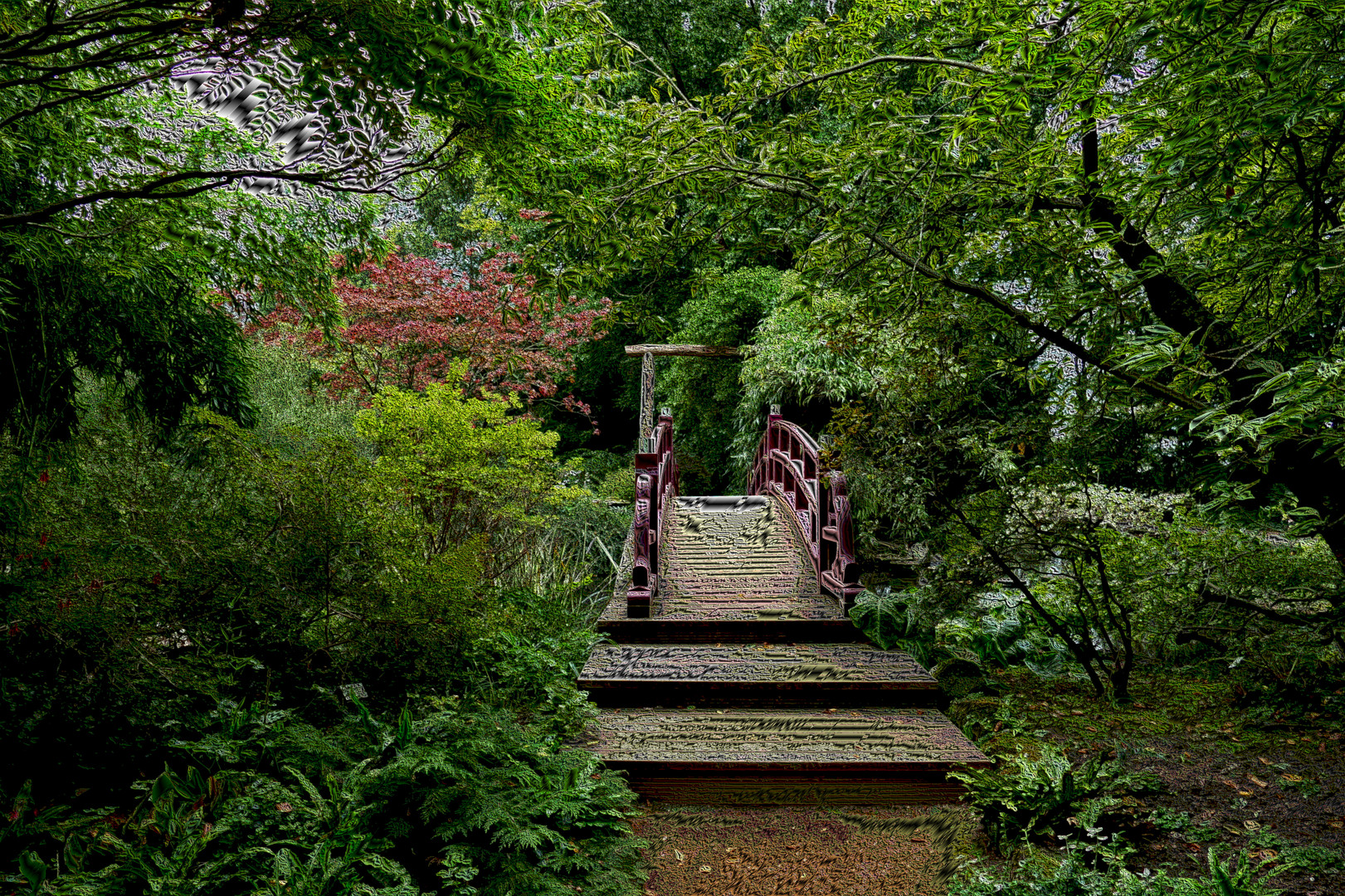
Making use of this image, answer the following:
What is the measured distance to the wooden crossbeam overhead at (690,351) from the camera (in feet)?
35.9

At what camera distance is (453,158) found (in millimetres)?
3523

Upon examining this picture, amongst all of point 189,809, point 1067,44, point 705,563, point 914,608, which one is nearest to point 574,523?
point 705,563

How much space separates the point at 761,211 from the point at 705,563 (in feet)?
12.5

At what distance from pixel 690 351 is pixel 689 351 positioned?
0.10ft

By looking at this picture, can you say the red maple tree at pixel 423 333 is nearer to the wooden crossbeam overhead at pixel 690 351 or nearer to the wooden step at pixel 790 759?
the wooden crossbeam overhead at pixel 690 351

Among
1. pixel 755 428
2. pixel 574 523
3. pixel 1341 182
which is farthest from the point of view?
pixel 755 428

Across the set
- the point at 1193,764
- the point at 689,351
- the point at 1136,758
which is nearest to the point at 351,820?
the point at 1136,758

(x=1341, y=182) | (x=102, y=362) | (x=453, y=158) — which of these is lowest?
(x=102, y=362)

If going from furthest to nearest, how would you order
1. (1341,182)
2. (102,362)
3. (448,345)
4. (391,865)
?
(448,345), (102,362), (1341,182), (391,865)

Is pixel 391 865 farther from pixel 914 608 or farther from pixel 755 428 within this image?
pixel 755 428

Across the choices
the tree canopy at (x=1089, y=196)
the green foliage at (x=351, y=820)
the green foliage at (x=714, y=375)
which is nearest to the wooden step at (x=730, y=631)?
the green foliage at (x=351, y=820)

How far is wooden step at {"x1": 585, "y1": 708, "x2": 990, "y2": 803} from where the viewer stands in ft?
12.0

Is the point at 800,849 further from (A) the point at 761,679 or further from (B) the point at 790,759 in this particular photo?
(A) the point at 761,679

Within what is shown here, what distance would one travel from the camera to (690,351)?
11477 millimetres
